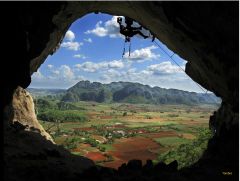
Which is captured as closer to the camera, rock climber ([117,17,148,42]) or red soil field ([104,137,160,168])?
rock climber ([117,17,148,42])

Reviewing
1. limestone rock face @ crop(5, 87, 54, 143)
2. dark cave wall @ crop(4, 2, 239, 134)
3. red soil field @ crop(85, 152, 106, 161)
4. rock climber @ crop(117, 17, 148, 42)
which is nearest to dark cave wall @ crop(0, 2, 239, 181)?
dark cave wall @ crop(4, 2, 239, 134)

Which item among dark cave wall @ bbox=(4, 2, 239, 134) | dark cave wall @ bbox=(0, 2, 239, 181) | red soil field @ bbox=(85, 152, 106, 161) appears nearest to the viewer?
dark cave wall @ bbox=(4, 2, 239, 134)

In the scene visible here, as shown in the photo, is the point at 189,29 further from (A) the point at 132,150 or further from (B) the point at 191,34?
(A) the point at 132,150

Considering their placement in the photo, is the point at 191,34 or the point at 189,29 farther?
the point at 191,34

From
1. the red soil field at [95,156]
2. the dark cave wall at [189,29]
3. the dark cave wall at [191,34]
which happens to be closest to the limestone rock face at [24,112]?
the dark cave wall at [191,34]

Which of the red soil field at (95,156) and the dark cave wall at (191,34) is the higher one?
the dark cave wall at (191,34)

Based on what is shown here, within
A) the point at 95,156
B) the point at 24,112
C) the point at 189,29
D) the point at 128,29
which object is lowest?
the point at 95,156

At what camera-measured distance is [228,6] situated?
11.9 meters

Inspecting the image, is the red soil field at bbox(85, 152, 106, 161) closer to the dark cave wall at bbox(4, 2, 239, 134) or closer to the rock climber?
the rock climber

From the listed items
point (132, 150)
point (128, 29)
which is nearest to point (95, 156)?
point (132, 150)

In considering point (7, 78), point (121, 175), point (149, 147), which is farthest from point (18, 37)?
point (149, 147)

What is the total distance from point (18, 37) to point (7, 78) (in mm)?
2116

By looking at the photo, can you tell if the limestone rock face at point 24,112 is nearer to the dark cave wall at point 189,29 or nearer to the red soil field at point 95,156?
the dark cave wall at point 189,29

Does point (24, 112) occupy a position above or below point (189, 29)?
below
